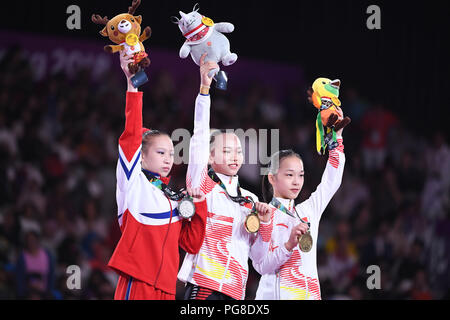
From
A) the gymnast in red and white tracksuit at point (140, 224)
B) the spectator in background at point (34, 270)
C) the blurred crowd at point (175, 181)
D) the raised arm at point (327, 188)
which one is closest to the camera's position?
the gymnast in red and white tracksuit at point (140, 224)

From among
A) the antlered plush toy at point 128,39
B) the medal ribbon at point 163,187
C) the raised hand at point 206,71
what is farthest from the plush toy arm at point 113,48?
the medal ribbon at point 163,187

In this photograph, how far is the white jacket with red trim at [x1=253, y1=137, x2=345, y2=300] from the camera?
3.60 m

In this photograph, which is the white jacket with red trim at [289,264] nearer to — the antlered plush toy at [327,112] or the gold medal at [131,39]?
the antlered plush toy at [327,112]

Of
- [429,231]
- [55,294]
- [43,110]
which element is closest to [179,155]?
[55,294]

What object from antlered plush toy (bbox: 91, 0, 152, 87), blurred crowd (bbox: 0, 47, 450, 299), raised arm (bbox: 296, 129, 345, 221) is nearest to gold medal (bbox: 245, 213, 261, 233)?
raised arm (bbox: 296, 129, 345, 221)

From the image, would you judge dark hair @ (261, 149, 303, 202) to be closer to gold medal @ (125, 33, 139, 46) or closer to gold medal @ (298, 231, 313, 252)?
gold medal @ (298, 231, 313, 252)

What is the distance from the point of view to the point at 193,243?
3471mm

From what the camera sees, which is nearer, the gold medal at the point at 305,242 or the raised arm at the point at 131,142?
the raised arm at the point at 131,142

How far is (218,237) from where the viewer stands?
140 inches

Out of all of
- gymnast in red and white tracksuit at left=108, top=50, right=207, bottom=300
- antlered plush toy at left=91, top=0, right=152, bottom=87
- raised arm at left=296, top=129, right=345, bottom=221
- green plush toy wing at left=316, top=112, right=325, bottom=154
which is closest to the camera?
gymnast in red and white tracksuit at left=108, top=50, right=207, bottom=300

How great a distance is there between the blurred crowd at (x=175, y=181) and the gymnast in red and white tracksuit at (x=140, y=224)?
2.36 metres

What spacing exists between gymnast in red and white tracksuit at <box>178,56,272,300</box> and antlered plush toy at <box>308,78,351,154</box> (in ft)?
1.81

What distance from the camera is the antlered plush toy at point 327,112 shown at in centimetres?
389
